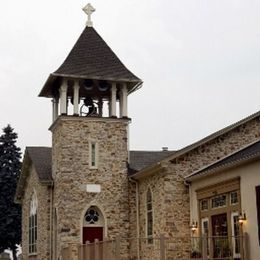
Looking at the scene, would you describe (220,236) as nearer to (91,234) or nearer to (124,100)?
(91,234)

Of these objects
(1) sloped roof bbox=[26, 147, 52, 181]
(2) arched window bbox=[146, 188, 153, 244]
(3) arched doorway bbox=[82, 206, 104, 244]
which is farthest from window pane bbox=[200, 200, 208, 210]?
(1) sloped roof bbox=[26, 147, 52, 181]

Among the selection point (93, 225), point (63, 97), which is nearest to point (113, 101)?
point (63, 97)

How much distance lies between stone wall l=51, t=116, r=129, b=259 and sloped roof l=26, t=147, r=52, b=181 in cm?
163

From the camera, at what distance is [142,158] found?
98.1ft

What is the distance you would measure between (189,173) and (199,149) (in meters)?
1.04

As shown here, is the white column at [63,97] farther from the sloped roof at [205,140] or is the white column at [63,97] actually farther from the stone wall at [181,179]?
the stone wall at [181,179]

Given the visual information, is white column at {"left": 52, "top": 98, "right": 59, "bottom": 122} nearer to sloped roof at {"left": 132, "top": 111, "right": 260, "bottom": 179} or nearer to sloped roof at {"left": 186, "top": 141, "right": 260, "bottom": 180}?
→ sloped roof at {"left": 132, "top": 111, "right": 260, "bottom": 179}

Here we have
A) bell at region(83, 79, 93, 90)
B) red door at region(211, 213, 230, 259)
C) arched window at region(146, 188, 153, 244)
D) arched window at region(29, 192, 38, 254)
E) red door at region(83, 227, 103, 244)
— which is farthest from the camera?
arched window at region(29, 192, 38, 254)

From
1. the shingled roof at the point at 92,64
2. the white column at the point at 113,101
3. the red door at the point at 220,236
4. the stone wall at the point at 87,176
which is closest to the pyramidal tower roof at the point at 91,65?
the shingled roof at the point at 92,64

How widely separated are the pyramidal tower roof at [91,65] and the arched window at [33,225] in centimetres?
546

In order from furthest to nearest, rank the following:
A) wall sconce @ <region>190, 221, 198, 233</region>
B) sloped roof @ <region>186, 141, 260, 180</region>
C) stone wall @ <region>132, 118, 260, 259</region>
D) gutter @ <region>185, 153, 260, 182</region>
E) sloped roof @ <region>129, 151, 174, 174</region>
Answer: sloped roof @ <region>129, 151, 174, 174</region>, stone wall @ <region>132, 118, 260, 259</region>, wall sconce @ <region>190, 221, 198, 233</region>, sloped roof @ <region>186, 141, 260, 180</region>, gutter @ <region>185, 153, 260, 182</region>

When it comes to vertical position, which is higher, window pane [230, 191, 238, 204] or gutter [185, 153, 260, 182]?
gutter [185, 153, 260, 182]

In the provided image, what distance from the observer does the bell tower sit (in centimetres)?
2639

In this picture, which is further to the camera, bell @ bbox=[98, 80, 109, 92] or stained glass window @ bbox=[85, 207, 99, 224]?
bell @ bbox=[98, 80, 109, 92]
